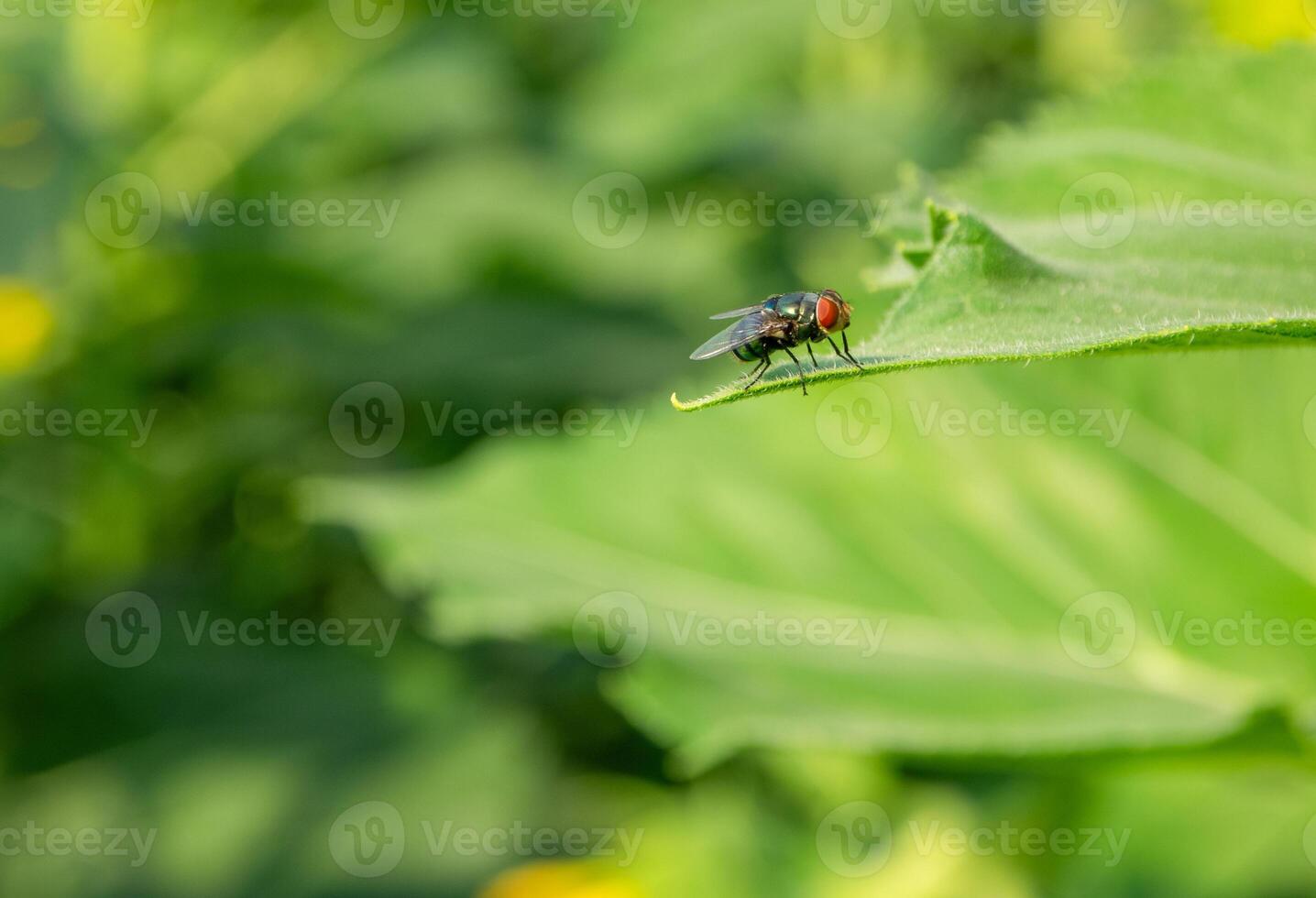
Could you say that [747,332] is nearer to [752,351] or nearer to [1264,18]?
[752,351]

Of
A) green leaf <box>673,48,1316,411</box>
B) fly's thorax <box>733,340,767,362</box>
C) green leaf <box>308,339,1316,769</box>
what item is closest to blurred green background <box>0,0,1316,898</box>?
green leaf <box>308,339,1316,769</box>

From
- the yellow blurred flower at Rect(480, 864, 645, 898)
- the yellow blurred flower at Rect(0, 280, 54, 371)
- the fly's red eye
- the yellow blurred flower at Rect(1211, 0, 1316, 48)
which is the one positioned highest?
the yellow blurred flower at Rect(1211, 0, 1316, 48)

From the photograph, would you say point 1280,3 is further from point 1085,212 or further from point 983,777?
point 1085,212

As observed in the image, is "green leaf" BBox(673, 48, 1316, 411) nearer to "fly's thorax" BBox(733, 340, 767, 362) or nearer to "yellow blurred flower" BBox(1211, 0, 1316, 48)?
"fly's thorax" BBox(733, 340, 767, 362)

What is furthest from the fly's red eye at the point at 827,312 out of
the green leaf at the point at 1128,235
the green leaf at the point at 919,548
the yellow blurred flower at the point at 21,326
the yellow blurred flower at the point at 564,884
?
the yellow blurred flower at the point at 21,326

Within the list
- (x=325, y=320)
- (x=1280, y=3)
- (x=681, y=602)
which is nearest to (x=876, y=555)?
(x=681, y=602)
